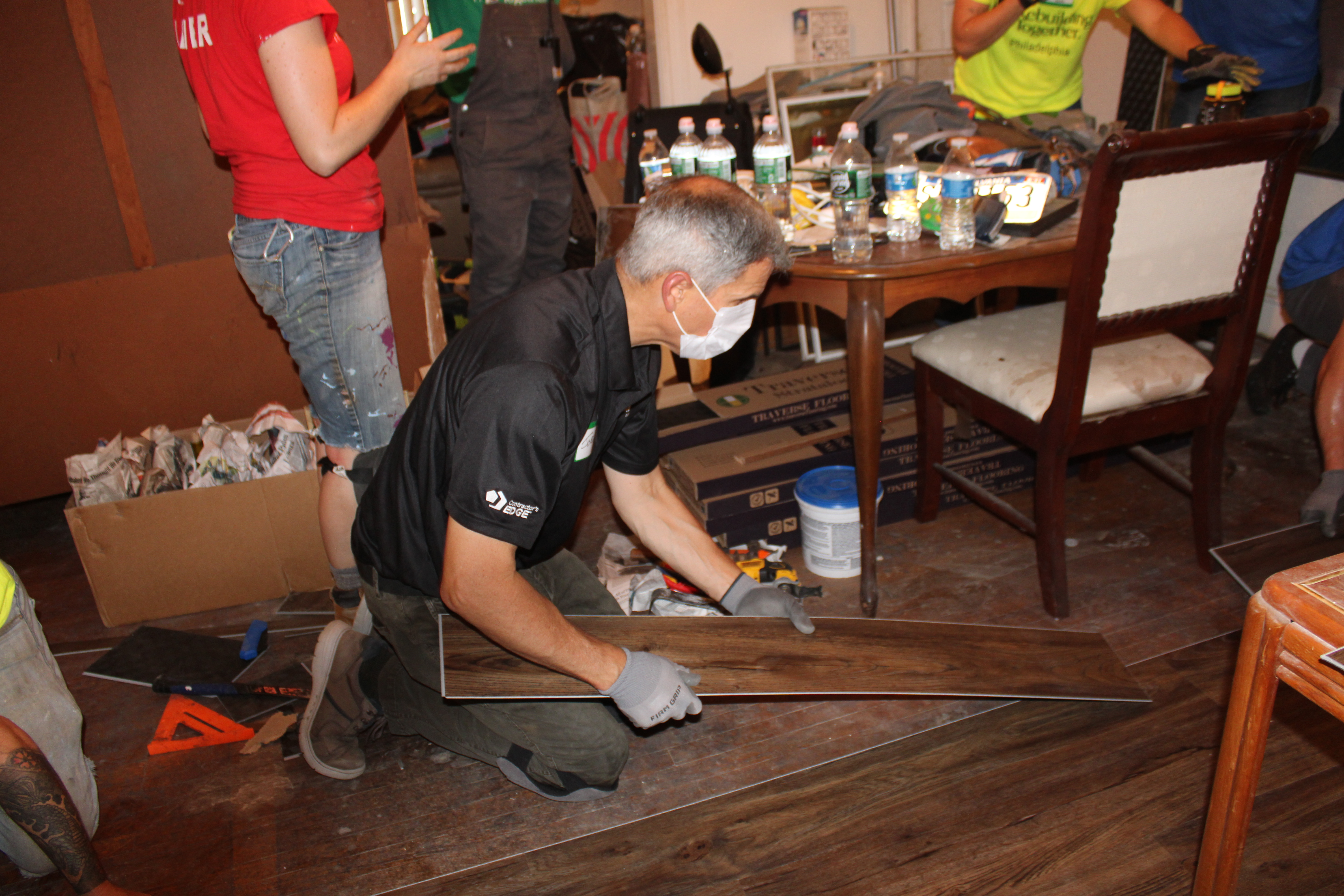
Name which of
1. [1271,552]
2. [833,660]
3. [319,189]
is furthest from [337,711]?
[1271,552]

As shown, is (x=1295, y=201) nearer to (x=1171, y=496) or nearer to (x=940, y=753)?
(x=1171, y=496)

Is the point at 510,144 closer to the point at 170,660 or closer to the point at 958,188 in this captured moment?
the point at 958,188

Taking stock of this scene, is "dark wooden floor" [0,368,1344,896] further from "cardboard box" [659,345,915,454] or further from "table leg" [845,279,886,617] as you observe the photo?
"cardboard box" [659,345,915,454]

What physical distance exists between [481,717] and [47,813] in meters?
0.64

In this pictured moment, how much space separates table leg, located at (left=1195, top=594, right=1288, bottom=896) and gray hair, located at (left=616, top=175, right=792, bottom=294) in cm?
78

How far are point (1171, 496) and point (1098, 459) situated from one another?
0.21 m

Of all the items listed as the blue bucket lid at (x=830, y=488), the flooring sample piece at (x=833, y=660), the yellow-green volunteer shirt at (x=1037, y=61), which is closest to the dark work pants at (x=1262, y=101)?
the yellow-green volunteer shirt at (x=1037, y=61)

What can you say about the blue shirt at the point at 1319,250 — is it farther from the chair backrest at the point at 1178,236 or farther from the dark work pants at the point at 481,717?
the dark work pants at the point at 481,717

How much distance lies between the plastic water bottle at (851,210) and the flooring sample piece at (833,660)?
75 centimetres

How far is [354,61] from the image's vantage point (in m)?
2.54

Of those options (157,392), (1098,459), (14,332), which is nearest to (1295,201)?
(1098,459)

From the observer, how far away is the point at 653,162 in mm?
2424

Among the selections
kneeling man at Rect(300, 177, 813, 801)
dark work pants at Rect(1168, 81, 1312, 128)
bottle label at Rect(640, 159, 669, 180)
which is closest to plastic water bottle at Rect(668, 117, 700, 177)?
bottle label at Rect(640, 159, 669, 180)

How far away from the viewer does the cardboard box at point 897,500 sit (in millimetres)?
2232
